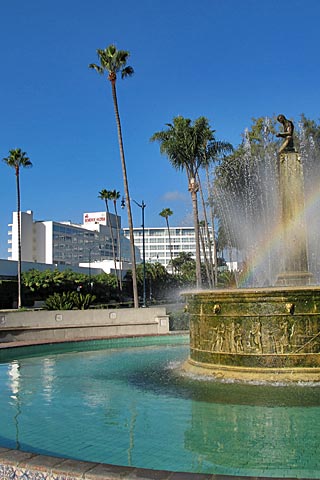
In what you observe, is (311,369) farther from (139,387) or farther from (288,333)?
(139,387)

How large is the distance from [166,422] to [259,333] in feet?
10.6

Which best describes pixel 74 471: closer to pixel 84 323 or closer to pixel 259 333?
pixel 259 333

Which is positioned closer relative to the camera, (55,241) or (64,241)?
(55,241)

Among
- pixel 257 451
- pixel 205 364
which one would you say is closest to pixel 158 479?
pixel 257 451

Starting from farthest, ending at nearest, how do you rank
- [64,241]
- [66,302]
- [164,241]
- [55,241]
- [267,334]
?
[164,241], [64,241], [55,241], [66,302], [267,334]

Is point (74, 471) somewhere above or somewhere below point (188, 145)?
below

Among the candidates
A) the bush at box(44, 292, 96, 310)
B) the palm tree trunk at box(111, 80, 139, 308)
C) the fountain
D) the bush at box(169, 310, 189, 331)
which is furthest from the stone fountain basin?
the palm tree trunk at box(111, 80, 139, 308)

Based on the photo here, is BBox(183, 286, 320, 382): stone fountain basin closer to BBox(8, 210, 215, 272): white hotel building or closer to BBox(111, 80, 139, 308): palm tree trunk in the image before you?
BBox(111, 80, 139, 308): palm tree trunk

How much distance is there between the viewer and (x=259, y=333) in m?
9.72

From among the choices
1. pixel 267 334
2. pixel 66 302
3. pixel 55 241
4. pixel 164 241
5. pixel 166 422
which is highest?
pixel 164 241

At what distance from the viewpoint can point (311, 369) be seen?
939cm

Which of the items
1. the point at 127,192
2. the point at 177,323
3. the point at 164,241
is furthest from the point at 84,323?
the point at 164,241

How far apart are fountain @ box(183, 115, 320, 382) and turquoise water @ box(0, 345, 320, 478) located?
509 millimetres

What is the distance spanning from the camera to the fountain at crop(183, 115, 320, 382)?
9477 mm
